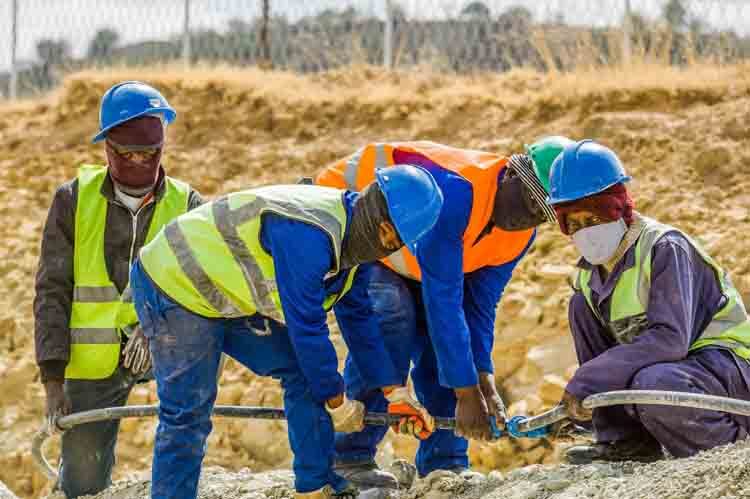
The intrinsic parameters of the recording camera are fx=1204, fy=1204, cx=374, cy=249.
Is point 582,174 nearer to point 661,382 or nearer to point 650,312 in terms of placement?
point 650,312

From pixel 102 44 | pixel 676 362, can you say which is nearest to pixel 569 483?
pixel 676 362

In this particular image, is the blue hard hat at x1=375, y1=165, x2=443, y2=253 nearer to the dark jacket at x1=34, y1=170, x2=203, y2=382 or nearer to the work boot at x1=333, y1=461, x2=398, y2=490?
→ the work boot at x1=333, y1=461, x2=398, y2=490

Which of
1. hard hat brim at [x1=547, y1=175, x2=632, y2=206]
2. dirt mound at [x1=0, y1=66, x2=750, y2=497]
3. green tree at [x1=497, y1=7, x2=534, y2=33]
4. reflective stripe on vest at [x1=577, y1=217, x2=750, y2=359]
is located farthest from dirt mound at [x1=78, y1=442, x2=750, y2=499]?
green tree at [x1=497, y1=7, x2=534, y2=33]

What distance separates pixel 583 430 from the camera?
5234 mm

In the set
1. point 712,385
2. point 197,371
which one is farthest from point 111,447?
point 712,385

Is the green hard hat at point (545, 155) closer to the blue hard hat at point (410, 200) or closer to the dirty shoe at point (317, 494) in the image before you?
the blue hard hat at point (410, 200)

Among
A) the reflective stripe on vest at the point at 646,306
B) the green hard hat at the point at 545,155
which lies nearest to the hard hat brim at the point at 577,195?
the green hard hat at the point at 545,155

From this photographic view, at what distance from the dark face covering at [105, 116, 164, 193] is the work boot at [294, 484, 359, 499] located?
162 centimetres

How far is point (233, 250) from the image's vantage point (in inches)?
172

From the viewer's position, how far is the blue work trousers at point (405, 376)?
5066 mm

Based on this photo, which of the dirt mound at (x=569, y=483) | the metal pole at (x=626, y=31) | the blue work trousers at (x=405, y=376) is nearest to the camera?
the dirt mound at (x=569, y=483)

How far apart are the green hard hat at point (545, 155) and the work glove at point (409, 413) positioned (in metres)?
1.01

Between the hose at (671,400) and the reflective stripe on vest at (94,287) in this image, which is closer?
the hose at (671,400)

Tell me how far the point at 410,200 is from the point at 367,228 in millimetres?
198
